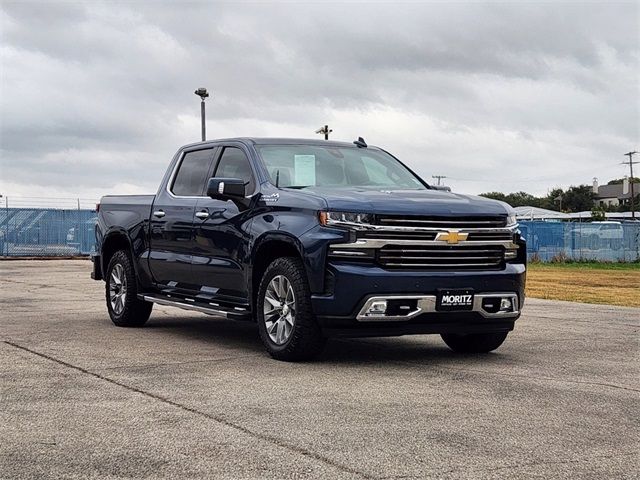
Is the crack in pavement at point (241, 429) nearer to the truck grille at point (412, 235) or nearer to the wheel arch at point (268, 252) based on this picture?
the wheel arch at point (268, 252)

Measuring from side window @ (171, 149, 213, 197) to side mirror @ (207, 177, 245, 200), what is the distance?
1.19 meters

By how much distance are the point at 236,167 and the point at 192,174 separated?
0.88 m

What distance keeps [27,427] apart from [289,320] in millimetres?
3072

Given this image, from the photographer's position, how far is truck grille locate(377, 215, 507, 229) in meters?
8.05

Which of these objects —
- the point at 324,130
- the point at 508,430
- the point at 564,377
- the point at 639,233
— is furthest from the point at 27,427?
the point at 639,233

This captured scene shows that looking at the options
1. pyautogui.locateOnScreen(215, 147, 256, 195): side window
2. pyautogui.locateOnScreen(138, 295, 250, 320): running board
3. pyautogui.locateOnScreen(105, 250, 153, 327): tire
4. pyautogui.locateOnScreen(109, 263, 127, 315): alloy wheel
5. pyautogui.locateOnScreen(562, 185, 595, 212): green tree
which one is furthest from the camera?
pyautogui.locateOnScreen(562, 185, 595, 212): green tree

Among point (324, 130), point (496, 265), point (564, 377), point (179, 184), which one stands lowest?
point (564, 377)

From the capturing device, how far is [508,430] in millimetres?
5680

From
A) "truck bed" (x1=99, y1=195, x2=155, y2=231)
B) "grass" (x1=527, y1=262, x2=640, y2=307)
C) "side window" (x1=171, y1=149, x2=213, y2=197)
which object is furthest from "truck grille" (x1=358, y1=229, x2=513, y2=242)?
"grass" (x1=527, y1=262, x2=640, y2=307)

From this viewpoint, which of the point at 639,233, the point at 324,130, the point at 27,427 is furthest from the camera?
the point at 639,233

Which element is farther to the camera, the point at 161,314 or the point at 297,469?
the point at 161,314

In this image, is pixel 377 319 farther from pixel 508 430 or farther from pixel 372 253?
pixel 508 430

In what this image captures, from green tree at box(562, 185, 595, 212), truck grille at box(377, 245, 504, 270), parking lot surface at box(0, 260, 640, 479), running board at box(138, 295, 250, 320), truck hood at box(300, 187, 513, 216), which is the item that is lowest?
parking lot surface at box(0, 260, 640, 479)

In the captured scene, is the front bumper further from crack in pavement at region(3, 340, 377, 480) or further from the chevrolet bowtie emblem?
crack in pavement at region(3, 340, 377, 480)
